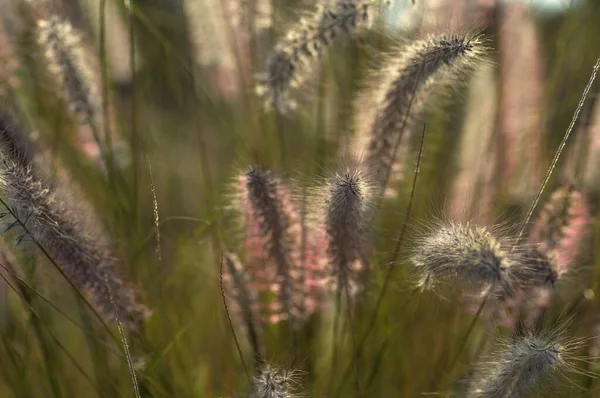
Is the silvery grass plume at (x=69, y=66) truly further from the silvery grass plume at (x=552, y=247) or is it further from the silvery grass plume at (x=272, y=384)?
the silvery grass plume at (x=552, y=247)

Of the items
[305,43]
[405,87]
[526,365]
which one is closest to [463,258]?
[526,365]

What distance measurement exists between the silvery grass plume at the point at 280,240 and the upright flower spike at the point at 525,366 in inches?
15.0

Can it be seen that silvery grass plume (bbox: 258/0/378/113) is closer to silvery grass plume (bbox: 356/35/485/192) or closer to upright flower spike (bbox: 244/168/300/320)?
silvery grass plume (bbox: 356/35/485/192)

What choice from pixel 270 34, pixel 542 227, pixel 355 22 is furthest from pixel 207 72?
pixel 542 227

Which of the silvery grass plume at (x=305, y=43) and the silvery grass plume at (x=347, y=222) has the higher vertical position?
the silvery grass plume at (x=305, y=43)

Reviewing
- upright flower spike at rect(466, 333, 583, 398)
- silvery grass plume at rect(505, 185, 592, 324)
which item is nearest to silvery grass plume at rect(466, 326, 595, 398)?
upright flower spike at rect(466, 333, 583, 398)

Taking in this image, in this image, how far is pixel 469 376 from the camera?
1152 millimetres

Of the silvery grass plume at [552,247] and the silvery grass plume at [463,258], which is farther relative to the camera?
the silvery grass plume at [552,247]

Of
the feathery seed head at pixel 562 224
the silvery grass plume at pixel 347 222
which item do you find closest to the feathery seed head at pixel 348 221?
the silvery grass plume at pixel 347 222

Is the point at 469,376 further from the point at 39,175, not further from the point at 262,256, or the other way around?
the point at 39,175

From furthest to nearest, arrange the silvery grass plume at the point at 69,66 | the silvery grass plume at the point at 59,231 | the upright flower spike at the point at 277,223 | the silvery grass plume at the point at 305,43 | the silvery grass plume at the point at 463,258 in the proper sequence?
1. the silvery grass plume at the point at 69,66
2. the silvery grass plume at the point at 305,43
3. the upright flower spike at the point at 277,223
4. the silvery grass plume at the point at 59,231
5. the silvery grass plume at the point at 463,258

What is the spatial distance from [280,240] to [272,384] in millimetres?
336

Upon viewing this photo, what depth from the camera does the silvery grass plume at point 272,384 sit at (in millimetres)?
917

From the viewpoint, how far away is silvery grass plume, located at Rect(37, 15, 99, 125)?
1.39 metres
